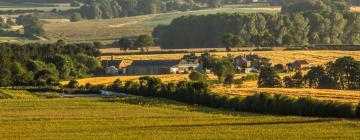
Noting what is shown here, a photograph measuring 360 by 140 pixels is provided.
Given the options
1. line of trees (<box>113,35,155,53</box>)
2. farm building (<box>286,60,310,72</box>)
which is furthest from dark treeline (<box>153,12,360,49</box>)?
farm building (<box>286,60,310,72</box>)

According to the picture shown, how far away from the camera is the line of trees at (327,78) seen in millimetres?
74750

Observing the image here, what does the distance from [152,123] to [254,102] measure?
8.23 m

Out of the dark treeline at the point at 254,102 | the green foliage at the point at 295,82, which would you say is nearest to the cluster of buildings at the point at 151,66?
the green foliage at the point at 295,82

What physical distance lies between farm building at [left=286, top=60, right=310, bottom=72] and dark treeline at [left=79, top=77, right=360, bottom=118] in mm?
28344

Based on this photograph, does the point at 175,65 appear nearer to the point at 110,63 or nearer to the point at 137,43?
the point at 110,63

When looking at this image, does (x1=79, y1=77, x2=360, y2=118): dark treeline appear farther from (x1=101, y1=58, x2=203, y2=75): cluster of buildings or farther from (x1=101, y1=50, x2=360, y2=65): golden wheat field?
(x1=101, y1=50, x2=360, y2=65): golden wheat field

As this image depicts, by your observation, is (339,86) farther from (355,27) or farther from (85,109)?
(355,27)

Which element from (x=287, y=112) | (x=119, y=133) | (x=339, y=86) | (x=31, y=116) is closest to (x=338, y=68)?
(x=339, y=86)

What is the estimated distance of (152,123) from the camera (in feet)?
161

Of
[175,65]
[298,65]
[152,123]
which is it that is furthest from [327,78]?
[175,65]

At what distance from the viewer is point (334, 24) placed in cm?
14025

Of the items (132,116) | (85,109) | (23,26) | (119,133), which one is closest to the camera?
(119,133)

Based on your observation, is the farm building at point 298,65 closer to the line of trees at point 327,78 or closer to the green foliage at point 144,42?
the line of trees at point 327,78

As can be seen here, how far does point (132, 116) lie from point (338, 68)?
87.8 ft
